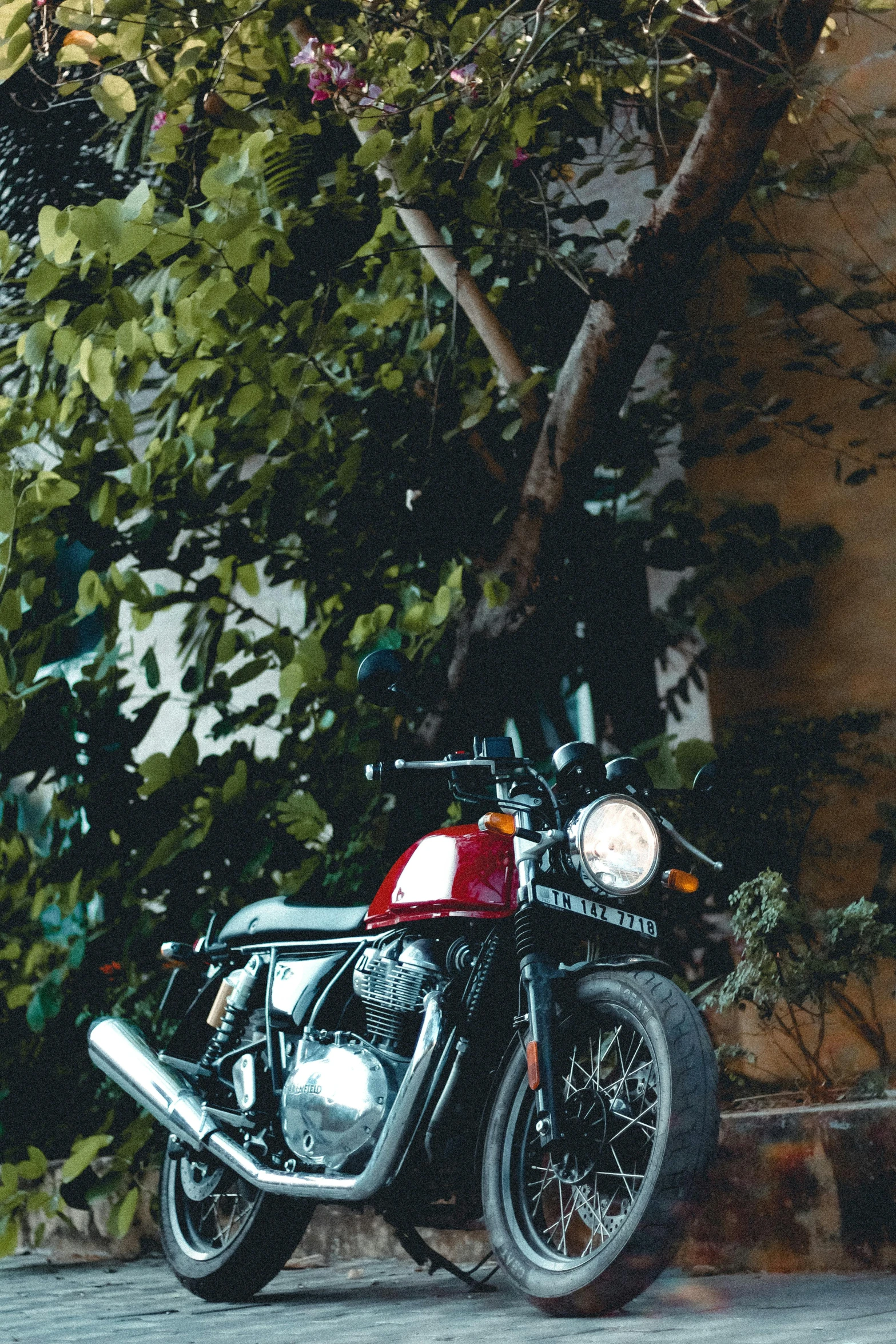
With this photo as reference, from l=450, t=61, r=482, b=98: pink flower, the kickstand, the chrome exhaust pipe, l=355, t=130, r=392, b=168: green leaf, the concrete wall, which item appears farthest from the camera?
the concrete wall

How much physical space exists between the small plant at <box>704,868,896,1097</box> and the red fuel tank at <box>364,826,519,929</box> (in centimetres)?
105

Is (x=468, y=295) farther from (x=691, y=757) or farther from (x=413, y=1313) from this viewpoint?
(x=413, y=1313)

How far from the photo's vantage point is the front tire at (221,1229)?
154 inches

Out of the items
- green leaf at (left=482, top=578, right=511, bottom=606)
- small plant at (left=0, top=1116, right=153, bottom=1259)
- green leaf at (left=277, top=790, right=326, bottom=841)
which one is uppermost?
green leaf at (left=482, top=578, right=511, bottom=606)

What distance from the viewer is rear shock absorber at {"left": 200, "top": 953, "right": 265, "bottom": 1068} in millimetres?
4109

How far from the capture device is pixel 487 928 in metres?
3.40

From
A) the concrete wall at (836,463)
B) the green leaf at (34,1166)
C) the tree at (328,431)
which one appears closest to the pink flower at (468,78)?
the tree at (328,431)

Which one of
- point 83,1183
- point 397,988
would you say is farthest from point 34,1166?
point 397,988

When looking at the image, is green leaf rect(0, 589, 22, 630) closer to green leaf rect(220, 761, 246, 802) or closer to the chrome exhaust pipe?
green leaf rect(220, 761, 246, 802)

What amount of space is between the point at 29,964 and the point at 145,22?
119 inches

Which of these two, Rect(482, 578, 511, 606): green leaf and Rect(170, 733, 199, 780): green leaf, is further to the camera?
Rect(482, 578, 511, 606): green leaf

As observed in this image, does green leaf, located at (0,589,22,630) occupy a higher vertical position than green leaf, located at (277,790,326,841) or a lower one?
higher

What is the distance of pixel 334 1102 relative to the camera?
353cm

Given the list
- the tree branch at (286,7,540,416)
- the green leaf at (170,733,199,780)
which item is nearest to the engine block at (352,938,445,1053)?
the green leaf at (170,733,199,780)
